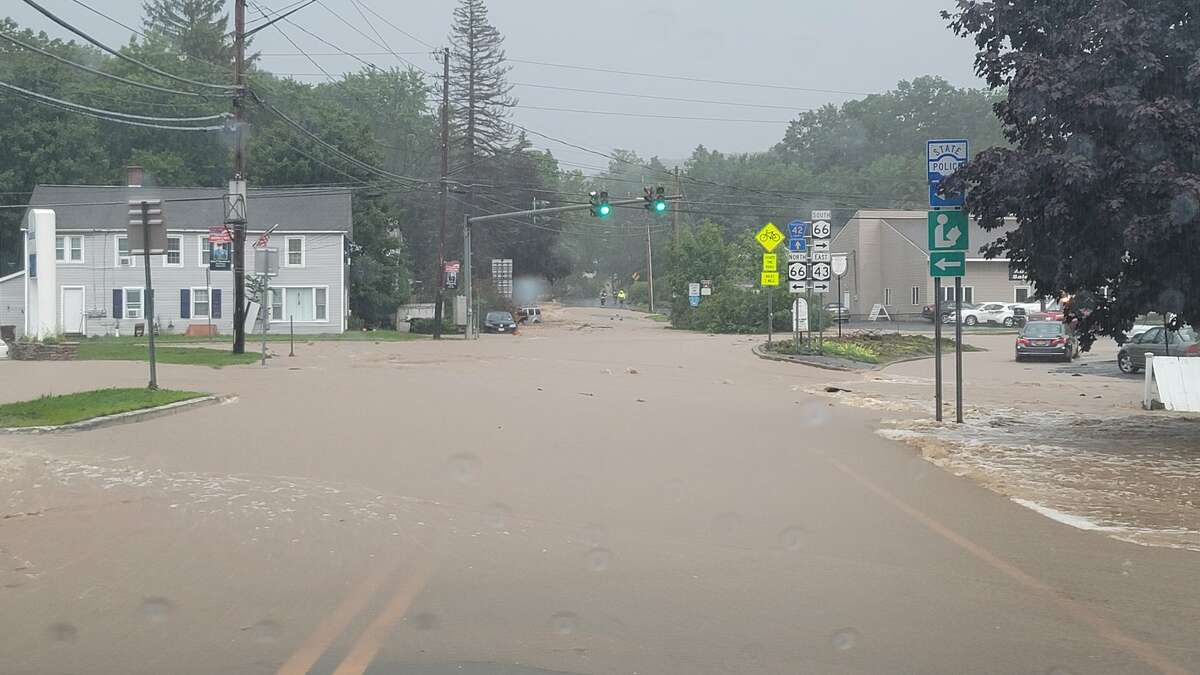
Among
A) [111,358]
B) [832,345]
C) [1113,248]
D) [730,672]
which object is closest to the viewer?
[730,672]

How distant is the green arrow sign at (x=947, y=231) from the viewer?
17625 millimetres

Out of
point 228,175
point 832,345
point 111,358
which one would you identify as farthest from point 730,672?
point 228,175

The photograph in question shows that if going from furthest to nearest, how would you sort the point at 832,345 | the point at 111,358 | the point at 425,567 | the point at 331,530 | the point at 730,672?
the point at 832,345 < the point at 111,358 < the point at 331,530 < the point at 425,567 < the point at 730,672

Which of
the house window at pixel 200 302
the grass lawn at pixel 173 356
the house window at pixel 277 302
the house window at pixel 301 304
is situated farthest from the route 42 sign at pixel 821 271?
the house window at pixel 200 302

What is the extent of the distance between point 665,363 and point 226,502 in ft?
83.6

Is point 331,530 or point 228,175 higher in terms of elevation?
point 228,175

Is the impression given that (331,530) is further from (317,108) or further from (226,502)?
(317,108)

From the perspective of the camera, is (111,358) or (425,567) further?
(111,358)

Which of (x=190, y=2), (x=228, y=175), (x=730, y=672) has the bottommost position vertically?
(x=730, y=672)

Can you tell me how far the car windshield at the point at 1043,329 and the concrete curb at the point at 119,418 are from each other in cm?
2897

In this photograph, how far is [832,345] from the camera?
4156 centimetres

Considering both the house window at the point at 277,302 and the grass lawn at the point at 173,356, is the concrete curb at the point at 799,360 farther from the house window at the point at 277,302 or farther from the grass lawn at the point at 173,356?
the house window at the point at 277,302

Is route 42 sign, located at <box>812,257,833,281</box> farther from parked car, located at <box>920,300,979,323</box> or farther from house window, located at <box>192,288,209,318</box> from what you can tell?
house window, located at <box>192,288,209,318</box>

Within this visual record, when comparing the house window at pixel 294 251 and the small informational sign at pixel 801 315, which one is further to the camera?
the house window at pixel 294 251
